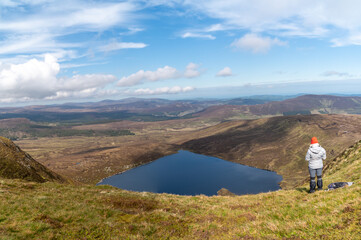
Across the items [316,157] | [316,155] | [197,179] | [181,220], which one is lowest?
[197,179]

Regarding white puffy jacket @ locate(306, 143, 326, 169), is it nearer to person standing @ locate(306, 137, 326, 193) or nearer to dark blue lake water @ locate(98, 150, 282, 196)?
person standing @ locate(306, 137, 326, 193)

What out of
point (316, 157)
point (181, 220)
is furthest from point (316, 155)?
point (181, 220)

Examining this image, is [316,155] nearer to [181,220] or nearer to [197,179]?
[181,220]

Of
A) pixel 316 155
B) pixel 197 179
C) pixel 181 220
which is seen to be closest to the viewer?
pixel 181 220

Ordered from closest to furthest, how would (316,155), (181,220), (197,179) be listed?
(181,220), (316,155), (197,179)

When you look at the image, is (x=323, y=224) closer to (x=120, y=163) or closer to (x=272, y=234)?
(x=272, y=234)

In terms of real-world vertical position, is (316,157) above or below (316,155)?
below

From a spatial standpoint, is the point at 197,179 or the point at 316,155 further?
the point at 197,179

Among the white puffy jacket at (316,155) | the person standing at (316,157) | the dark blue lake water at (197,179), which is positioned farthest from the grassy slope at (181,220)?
the dark blue lake water at (197,179)

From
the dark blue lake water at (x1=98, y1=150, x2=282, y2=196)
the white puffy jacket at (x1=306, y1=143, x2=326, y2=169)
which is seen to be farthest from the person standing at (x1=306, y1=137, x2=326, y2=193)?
the dark blue lake water at (x1=98, y1=150, x2=282, y2=196)

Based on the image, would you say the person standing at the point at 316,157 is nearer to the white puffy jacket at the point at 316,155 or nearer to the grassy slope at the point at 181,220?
the white puffy jacket at the point at 316,155
